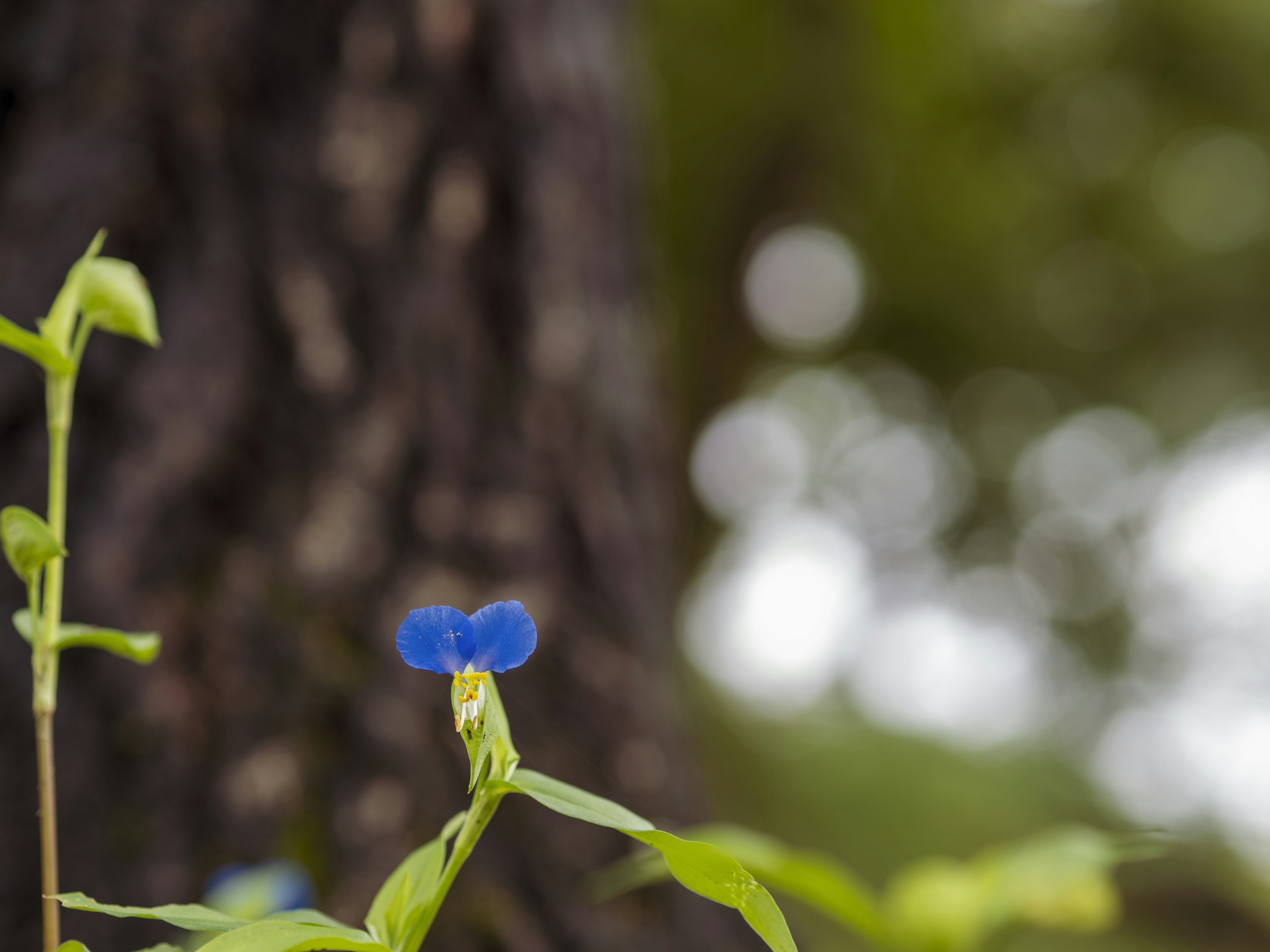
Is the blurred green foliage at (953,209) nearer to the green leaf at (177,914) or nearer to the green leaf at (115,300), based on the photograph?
the green leaf at (115,300)

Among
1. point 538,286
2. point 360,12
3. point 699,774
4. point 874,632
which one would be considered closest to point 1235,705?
point 874,632

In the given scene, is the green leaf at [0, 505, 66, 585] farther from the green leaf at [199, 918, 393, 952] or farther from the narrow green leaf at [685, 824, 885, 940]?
the narrow green leaf at [685, 824, 885, 940]

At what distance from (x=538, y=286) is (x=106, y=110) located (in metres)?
0.45

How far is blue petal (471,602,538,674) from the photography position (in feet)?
0.86

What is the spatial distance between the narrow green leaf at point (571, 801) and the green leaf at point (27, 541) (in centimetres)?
17

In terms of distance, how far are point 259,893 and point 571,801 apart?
0.28 meters

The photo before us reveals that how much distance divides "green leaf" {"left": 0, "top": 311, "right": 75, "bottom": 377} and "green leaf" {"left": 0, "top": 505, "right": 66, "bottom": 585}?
0.06 metres

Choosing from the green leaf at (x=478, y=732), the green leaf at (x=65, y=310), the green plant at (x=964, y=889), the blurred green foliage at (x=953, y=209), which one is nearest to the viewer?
the green leaf at (x=478, y=732)

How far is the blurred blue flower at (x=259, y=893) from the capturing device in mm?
423

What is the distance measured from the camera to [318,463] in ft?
2.64

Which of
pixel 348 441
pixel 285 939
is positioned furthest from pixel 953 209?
pixel 285 939

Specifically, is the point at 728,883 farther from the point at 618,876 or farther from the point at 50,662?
the point at 618,876

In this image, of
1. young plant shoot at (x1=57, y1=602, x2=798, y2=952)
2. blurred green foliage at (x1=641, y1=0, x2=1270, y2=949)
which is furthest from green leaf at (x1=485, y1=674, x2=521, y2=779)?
blurred green foliage at (x1=641, y1=0, x2=1270, y2=949)

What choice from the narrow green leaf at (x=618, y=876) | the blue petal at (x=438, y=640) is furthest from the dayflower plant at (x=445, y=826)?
the narrow green leaf at (x=618, y=876)
